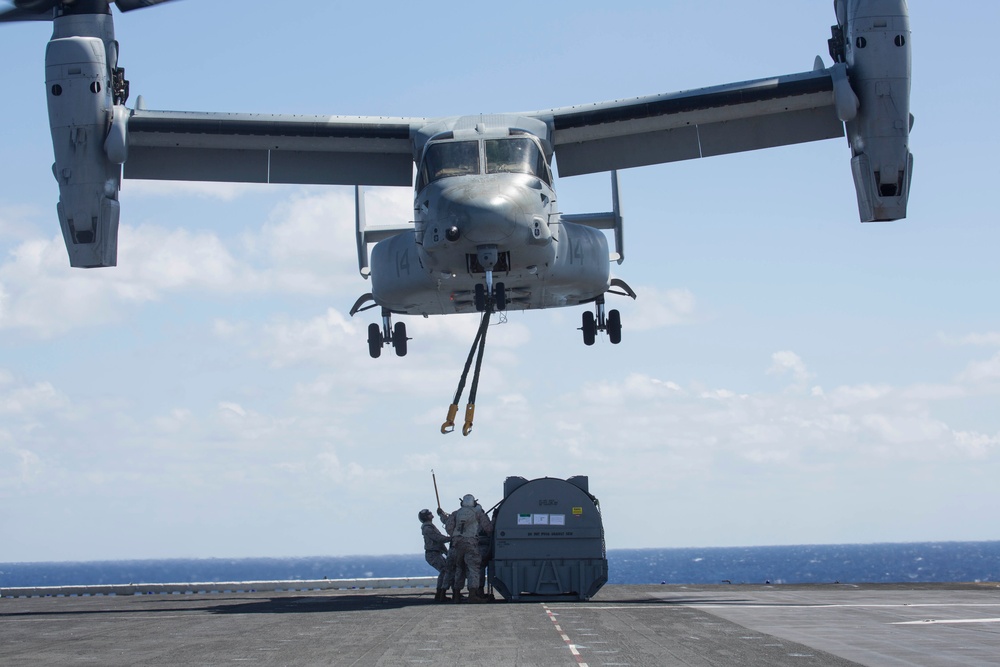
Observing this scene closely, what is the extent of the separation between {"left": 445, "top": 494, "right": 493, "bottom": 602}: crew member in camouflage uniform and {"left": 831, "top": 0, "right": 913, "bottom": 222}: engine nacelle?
871 centimetres

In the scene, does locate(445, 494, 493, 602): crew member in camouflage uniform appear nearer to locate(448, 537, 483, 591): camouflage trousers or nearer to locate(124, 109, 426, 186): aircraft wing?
locate(448, 537, 483, 591): camouflage trousers

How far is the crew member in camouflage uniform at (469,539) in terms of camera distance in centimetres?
2006

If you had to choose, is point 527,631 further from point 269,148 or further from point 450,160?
point 269,148

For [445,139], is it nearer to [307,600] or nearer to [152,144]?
[152,144]

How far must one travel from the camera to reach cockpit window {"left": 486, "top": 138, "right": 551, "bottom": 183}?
2105 cm

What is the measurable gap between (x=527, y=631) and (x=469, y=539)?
5.97 m

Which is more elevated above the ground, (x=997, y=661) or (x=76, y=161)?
(x=76, y=161)

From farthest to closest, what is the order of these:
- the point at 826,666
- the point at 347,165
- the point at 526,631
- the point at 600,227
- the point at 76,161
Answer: the point at 600,227 < the point at 347,165 < the point at 76,161 < the point at 526,631 < the point at 826,666

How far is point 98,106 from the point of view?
2164 cm

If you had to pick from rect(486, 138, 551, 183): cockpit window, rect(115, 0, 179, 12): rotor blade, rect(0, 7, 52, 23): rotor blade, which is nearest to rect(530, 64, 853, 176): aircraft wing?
rect(486, 138, 551, 183): cockpit window

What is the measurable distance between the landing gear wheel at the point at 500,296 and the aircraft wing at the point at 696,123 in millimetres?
3827

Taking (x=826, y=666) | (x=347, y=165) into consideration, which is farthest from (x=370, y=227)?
(x=826, y=666)

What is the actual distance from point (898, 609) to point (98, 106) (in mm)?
15972

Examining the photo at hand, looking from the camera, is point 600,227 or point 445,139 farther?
point 600,227
